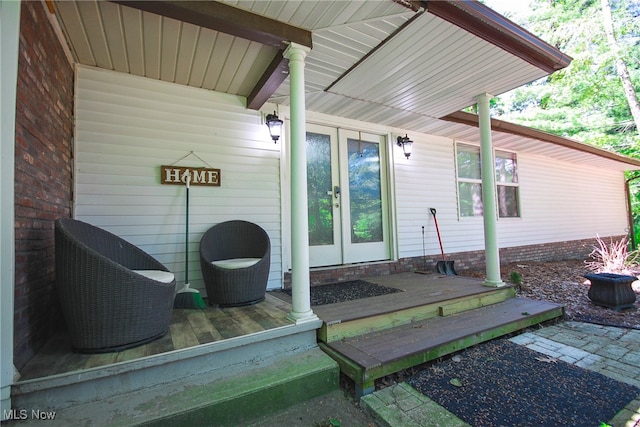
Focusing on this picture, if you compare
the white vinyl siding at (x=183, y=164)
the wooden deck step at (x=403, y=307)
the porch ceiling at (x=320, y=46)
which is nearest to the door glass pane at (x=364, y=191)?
the white vinyl siding at (x=183, y=164)

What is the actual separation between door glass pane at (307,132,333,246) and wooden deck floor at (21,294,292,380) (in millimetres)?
1439

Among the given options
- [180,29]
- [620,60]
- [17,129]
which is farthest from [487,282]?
[620,60]

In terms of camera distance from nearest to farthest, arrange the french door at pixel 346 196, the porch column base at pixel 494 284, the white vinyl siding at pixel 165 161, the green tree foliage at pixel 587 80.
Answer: the white vinyl siding at pixel 165 161
the porch column base at pixel 494 284
the french door at pixel 346 196
the green tree foliage at pixel 587 80

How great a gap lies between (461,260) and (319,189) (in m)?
3.25

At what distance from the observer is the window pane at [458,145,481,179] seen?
566cm

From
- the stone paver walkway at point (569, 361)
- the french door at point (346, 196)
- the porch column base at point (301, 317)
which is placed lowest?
the stone paver walkway at point (569, 361)

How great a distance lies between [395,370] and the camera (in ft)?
6.60

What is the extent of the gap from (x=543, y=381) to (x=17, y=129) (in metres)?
3.70

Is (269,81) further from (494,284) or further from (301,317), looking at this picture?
(494,284)

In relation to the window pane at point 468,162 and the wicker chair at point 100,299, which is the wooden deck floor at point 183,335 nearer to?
the wicker chair at point 100,299

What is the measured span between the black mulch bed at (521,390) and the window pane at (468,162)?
13.2 feet

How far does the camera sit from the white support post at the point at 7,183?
1.38 m

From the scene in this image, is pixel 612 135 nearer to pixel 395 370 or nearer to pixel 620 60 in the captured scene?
pixel 620 60

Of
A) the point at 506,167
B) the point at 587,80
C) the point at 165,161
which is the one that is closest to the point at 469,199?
the point at 506,167
